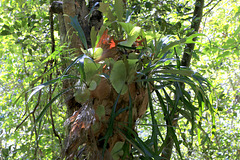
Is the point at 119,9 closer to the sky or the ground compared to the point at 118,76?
closer to the sky

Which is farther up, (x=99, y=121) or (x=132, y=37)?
(x=132, y=37)

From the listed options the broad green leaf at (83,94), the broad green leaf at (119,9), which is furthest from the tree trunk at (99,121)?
the broad green leaf at (119,9)

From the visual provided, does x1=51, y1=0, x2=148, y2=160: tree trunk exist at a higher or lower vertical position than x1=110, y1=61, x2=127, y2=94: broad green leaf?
lower

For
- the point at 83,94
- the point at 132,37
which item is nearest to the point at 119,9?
the point at 132,37

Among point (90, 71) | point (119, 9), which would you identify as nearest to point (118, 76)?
point (90, 71)

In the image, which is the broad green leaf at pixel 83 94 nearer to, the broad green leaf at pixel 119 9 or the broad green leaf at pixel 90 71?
the broad green leaf at pixel 90 71

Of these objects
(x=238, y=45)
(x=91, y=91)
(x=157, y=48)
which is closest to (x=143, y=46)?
(x=157, y=48)

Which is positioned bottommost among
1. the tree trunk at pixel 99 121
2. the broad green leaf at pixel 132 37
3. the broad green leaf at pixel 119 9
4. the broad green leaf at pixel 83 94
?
the tree trunk at pixel 99 121

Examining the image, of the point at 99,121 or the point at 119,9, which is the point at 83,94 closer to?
the point at 99,121

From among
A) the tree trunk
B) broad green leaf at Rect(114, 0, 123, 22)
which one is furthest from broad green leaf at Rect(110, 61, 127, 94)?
broad green leaf at Rect(114, 0, 123, 22)

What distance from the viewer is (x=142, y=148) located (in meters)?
0.46

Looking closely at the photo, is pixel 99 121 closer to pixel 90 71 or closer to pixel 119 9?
pixel 90 71

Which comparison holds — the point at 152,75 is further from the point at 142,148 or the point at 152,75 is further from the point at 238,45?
the point at 238,45

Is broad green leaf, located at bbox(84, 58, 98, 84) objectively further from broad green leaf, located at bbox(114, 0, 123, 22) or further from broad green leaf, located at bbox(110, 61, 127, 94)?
broad green leaf, located at bbox(114, 0, 123, 22)
